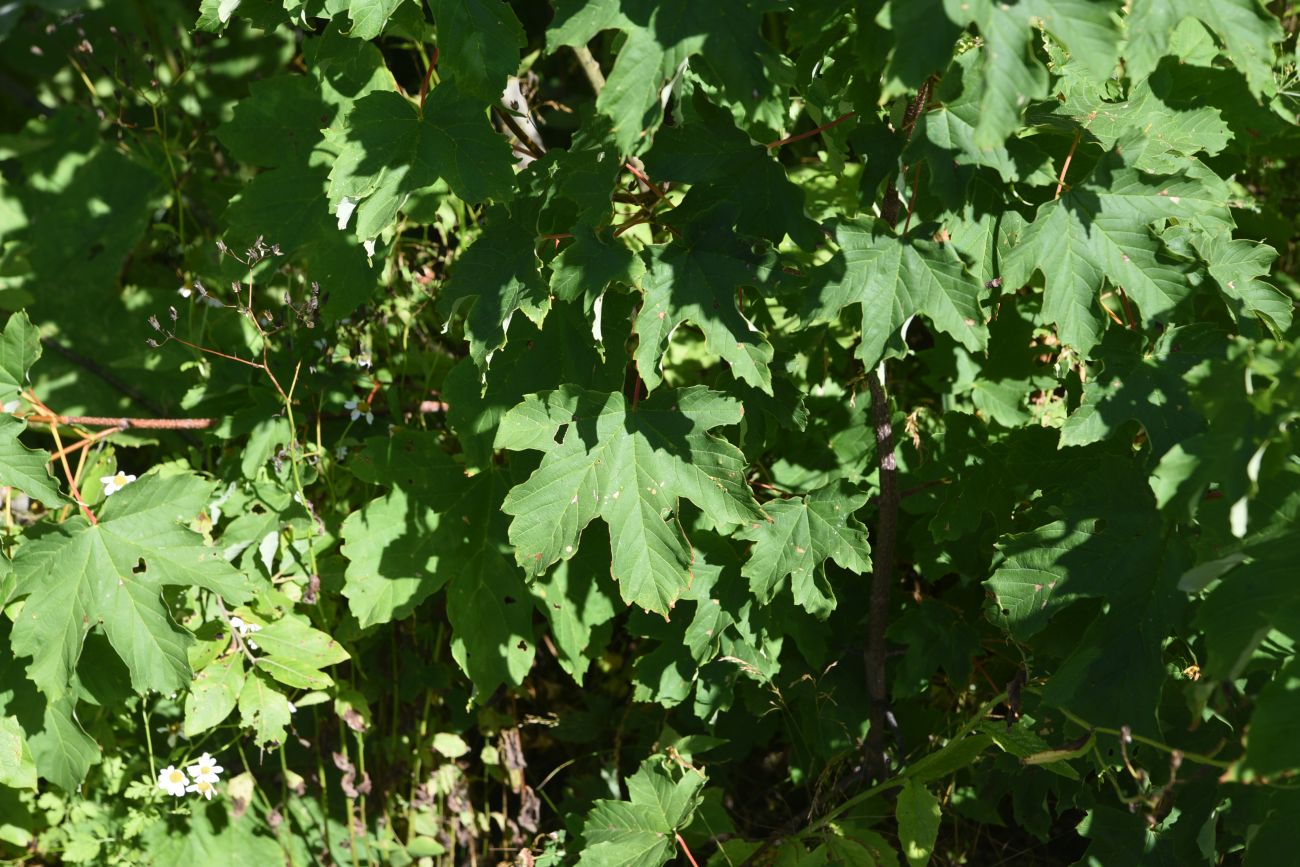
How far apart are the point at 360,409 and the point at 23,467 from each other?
755mm

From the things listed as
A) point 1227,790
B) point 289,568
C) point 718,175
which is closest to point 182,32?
point 289,568

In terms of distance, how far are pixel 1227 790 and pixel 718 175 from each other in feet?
4.44

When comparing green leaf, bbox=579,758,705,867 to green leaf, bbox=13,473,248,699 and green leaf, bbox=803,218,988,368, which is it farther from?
green leaf, bbox=803,218,988,368

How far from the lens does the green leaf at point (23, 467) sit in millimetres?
1975

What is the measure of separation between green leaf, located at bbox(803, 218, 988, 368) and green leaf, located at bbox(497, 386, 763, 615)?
0.86ft

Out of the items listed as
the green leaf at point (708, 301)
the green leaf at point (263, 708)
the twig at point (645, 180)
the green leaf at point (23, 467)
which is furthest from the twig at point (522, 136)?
the green leaf at point (263, 708)

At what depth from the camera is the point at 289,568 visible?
2533 mm

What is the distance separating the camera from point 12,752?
2.23 m

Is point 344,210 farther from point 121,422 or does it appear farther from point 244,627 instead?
point 244,627

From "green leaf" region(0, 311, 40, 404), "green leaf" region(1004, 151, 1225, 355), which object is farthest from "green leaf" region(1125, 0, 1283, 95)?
"green leaf" region(0, 311, 40, 404)

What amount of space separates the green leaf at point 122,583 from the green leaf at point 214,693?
0.24 m

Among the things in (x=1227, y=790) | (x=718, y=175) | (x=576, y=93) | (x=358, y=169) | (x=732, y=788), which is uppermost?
(x=358, y=169)

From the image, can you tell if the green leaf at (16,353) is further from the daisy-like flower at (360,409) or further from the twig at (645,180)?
the twig at (645,180)

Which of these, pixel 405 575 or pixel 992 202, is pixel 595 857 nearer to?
pixel 405 575
